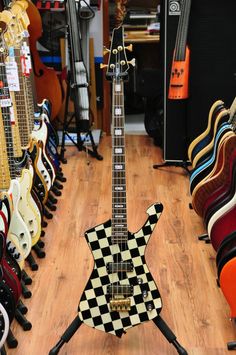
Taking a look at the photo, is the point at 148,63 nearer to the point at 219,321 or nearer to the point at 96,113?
the point at 96,113

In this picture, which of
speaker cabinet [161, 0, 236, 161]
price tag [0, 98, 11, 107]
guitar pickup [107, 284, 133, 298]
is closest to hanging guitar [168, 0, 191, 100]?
speaker cabinet [161, 0, 236, 161]

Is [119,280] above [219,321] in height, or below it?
above

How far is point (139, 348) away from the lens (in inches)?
80.3

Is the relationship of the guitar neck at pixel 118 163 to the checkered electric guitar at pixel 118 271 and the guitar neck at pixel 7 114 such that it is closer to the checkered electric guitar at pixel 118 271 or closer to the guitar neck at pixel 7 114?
the checkered electric guitar at pixel 118 271

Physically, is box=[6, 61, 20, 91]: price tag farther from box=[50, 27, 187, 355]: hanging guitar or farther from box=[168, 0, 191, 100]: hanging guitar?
box=[168, 0, 191, 100]: hanging guitar

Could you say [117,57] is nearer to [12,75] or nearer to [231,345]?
[12,75]

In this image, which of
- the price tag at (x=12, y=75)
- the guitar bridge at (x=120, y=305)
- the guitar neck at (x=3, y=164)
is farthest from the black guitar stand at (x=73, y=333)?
the price tag at (x=12, y=75)

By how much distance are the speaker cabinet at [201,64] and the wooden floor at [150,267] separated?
1.24 ft

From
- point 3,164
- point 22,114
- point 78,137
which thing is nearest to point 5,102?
point 3,164

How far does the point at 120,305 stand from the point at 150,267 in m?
0.72

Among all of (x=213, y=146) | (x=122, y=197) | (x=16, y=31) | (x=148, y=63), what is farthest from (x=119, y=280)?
(x=148, y=63)

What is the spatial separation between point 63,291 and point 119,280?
60cm

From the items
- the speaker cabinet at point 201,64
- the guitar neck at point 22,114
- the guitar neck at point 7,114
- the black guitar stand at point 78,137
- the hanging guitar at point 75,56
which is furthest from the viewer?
the black guitar stand at point 78,137

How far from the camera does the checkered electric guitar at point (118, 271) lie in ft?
6.19
